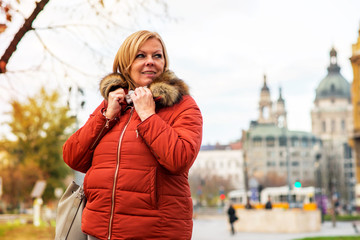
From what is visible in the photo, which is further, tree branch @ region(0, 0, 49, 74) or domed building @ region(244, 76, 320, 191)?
domed building @ region(244, 76, 320, 191)

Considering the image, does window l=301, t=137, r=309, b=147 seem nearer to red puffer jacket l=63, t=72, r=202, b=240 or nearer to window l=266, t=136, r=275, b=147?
window l=266, t=136, r=275, b=147

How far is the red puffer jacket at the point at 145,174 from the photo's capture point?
2.58m

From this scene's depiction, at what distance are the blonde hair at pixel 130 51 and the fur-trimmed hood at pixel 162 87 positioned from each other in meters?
0.04

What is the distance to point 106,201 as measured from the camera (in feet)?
8.65

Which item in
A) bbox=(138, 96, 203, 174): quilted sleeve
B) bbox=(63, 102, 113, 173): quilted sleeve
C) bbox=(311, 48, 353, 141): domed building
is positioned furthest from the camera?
bbox=(311, 48, 353, 141): domed building

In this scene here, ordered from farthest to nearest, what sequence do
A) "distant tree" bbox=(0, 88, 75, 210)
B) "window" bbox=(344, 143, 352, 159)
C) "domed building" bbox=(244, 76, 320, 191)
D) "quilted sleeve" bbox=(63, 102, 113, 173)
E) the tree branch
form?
1. "window" bbox=(344, 143, 352, 159)
2. "domed building" bbox=(244, 76, 320, 191)
3. "distant tree" bbox=(0, 88, 75, 210)
4. the tree branch
5. "quilted sleeve" bbox=(63, 102, 113, 173)

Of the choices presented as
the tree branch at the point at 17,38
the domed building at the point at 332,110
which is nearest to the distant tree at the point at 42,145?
the tree branch at the point at 17,38

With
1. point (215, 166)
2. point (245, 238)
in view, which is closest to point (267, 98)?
point (215, 166)

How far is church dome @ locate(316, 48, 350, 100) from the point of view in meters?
163

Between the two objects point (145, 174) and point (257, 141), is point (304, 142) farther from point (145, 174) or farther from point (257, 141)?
point (145, 174)

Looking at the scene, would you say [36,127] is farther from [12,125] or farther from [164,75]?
[164,75]

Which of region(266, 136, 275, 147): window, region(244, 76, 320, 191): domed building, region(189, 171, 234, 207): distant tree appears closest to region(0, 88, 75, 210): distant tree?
region(189, 171, 234, 207): distant tree

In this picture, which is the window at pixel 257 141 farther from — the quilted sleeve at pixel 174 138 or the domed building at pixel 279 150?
the quilted sleeve at pixel 174 138

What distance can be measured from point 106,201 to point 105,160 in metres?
0.20
